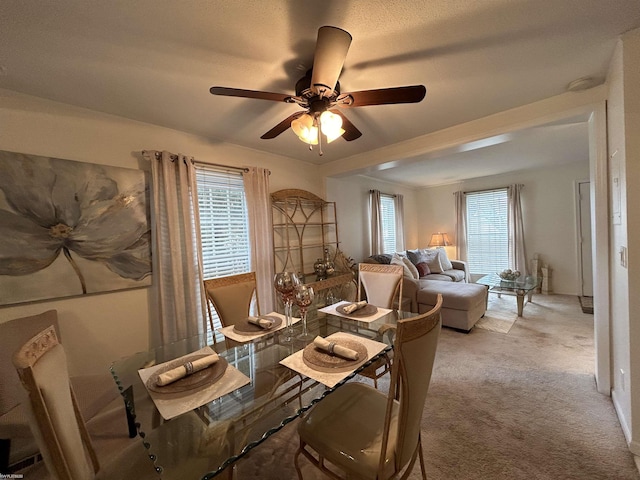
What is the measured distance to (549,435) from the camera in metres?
1.64

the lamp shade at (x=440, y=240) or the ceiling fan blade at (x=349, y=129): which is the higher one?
the ceiling fan blade at (x=349, y=129)

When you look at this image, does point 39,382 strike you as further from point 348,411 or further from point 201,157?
point 201,157

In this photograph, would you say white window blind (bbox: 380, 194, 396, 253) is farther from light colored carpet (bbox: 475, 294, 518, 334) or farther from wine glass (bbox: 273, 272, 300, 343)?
wine glass (bbox: 273, 272, 300, 343)

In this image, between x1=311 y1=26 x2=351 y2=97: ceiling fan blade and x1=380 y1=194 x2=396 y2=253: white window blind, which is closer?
x1=311 y1=26 x2=351 y2=97: ceiling fan blade

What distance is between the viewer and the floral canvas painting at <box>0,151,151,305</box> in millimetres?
1717

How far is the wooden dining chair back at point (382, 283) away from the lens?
2.24 meters

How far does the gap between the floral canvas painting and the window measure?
0.54 meters

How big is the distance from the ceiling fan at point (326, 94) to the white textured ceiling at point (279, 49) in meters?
0.22

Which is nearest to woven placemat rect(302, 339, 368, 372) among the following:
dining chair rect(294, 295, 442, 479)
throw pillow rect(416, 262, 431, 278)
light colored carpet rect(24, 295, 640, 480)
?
dining chair rect(294, 295, 442, 479)

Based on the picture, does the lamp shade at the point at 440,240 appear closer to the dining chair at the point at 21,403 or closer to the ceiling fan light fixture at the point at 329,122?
the ceiling fan light fixture at the point at 329,122

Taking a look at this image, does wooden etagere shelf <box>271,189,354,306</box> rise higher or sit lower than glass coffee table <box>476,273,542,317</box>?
higher

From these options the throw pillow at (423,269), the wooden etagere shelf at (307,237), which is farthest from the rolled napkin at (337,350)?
the throw pillow at (423,269)

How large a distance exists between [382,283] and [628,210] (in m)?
1.60

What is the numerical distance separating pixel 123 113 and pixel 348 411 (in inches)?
109
